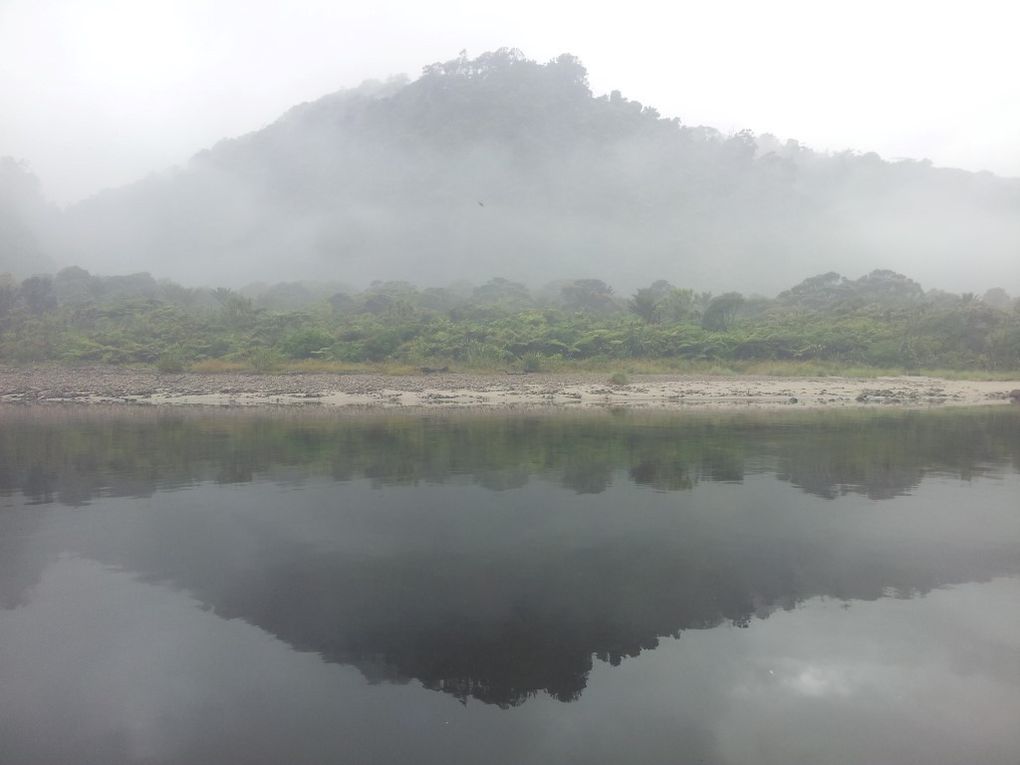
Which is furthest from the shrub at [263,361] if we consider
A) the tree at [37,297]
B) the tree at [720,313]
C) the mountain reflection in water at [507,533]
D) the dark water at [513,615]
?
the tree at [720,313]

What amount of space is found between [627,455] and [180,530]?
9302 millimetres

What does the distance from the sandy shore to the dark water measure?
45.2 feet

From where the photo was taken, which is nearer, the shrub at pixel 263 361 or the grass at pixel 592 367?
the grass at pixel 592 367

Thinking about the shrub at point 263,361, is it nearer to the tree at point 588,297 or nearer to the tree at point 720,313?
the tree at point 720,313

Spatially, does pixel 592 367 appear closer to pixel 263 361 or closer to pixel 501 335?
pixel 501 335

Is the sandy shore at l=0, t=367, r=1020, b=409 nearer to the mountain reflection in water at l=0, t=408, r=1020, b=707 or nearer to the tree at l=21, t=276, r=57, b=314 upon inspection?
the mountain reflection in water at l=0, t=408, r=1020, b=707

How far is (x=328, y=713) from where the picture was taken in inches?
204

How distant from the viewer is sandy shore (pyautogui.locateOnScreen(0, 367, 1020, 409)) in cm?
2716

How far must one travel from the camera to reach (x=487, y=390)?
30859 mm

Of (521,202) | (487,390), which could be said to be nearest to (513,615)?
(487,390)

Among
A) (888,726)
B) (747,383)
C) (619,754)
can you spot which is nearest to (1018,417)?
(747,383)

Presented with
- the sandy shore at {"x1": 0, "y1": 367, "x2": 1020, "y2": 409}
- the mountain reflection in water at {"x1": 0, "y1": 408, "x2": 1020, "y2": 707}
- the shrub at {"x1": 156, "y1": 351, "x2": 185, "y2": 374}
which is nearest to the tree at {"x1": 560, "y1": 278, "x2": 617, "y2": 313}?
the sandy shore at {"x1": 0, "y1": 367, "x2": 1020, "y2": 409}

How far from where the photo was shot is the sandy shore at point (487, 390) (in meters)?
27.2

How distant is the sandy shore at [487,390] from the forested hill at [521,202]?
261 feet
